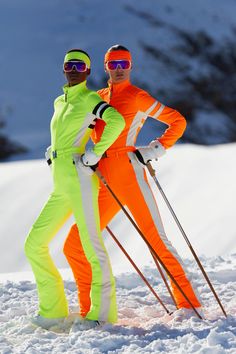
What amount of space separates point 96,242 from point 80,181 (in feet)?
1.33

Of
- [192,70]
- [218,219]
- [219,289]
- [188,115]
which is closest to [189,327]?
[219,289]

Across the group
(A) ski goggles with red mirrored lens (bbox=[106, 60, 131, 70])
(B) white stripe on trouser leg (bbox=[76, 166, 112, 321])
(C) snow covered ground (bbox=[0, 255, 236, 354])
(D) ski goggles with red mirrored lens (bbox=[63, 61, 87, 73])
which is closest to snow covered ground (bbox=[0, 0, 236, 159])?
(C) snow covered ground (bbox=[0, 255, 236, 354])

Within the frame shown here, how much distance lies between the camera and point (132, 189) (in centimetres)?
512

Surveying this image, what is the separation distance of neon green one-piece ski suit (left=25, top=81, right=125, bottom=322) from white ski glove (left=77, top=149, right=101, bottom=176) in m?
0.03

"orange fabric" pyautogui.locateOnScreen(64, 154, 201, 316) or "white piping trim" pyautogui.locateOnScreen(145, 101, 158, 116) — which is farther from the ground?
"white piping trim" pyautogui.locateOnScreen(145, 101, 158, 116)

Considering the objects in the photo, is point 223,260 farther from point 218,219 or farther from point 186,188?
point 186,188

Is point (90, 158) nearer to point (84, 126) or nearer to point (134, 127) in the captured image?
point (84, 126)

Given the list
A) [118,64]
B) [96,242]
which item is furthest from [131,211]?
[118,64]

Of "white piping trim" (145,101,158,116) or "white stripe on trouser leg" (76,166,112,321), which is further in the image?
"white piping trim" (145,101,158,116)

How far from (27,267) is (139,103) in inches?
177

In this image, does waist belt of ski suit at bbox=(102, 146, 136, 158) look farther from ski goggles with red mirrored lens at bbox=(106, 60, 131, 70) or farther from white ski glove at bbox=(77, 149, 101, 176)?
ski goggles with red mirrored lens at bbox=(106, 60, 131, 70)

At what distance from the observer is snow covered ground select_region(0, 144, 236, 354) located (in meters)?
4.58

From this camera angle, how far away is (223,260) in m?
7.12

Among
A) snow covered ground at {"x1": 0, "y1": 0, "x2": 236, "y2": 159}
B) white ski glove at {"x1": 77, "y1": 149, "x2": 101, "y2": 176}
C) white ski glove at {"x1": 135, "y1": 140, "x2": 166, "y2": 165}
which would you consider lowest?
white ski glove at {"x1": 77, "y1": 149, "x2": 101, "y2": 176}
